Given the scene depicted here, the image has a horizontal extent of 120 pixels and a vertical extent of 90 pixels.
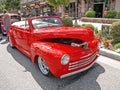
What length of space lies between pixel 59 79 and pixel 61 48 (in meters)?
0.84

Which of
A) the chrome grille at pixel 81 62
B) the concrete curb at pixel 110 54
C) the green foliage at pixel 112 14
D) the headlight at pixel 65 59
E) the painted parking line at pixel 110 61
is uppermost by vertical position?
the green foliage at pixel 112 14

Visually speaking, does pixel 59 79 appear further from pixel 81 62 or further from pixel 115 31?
pixel 115 31

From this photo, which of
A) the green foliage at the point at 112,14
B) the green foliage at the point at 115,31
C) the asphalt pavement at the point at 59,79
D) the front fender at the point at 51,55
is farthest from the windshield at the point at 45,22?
the green foliage at the point at 112,14

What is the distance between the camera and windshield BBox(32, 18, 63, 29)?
192 inches

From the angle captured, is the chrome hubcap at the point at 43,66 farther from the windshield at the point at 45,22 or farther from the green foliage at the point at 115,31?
the green foliage at the point at 115,31

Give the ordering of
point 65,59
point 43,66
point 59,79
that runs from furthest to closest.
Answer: point 43,66 < point 59,79 < point 65,59

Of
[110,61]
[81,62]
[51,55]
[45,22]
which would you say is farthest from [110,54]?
[51,55]

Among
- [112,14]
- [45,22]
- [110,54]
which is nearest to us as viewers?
[45,22]

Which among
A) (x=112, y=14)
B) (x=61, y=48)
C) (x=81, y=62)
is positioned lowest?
(x=81, y=62)

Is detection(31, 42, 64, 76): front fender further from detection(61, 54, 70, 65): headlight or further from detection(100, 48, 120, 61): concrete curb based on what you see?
detection(100, 48, 120, 61): concrete curb

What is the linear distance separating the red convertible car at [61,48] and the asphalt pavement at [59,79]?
1.01 feet

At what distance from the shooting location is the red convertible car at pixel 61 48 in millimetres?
3404

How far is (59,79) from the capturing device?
12.9ft

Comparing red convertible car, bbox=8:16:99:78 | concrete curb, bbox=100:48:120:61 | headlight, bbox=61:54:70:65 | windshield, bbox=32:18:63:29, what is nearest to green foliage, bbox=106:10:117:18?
concrete curb, bbox=100:48:120:61
